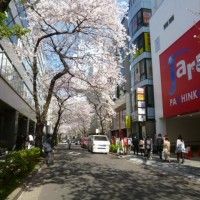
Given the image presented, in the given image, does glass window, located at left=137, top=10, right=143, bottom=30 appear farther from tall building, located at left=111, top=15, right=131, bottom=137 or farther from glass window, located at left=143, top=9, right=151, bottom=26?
tall building, located at left=111, top=15, right=131, bottom=137

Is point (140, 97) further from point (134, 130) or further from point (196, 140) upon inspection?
point (134, 130)

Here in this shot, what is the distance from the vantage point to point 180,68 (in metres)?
28.7

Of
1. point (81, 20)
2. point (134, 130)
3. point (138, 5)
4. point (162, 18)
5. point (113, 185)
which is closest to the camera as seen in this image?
point (113, 185)

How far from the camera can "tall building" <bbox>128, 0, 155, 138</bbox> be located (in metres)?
37.7

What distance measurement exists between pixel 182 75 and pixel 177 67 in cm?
132

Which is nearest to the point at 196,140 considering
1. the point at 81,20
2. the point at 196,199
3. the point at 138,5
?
the point at 138,5

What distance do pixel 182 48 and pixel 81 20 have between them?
11038 millimetres

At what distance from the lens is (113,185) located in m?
12.3

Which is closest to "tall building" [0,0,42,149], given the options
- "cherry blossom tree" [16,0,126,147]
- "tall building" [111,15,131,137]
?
"cherry blossom tree" [16,0,126,147]

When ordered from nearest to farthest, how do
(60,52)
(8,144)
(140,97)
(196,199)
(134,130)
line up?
(196,199)
(60,52)
(8,144)
(140,97)
(134,130)

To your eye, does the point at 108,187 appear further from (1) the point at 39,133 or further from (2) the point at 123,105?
(2) the point at 123,105

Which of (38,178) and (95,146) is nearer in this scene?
(38,178)

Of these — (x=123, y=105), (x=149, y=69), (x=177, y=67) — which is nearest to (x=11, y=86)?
(x=177, y=67)

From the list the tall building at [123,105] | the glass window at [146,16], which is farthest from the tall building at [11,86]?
the tall building at [123,105]
